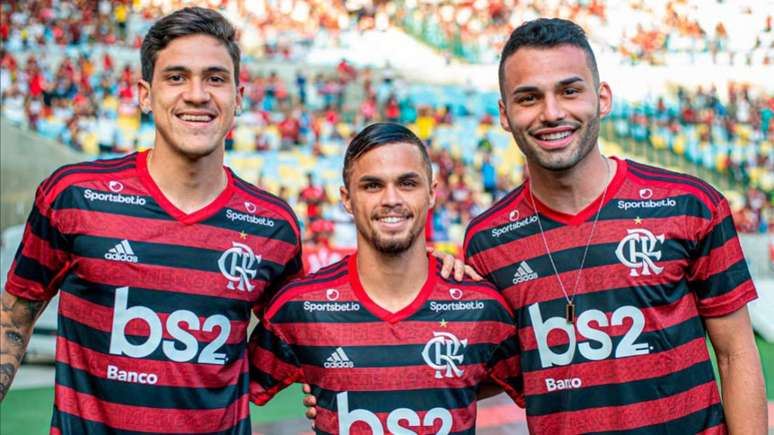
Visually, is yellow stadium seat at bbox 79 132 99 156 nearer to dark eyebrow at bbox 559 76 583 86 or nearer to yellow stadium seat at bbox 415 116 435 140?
yellow stadium seat at bbox 415 116 435 140

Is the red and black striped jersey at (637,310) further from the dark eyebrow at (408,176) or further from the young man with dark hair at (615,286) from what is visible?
the dark eyebrow at (408,176)

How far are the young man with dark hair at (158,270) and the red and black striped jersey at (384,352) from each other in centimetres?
14

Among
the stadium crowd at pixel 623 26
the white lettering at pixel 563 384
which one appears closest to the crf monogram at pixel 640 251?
the white lettering at pixel 563 384

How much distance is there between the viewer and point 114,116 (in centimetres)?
1786

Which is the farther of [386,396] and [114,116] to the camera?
[114,116]

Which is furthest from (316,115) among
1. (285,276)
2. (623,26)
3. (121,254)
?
(121,254)

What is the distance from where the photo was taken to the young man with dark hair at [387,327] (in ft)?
9.01

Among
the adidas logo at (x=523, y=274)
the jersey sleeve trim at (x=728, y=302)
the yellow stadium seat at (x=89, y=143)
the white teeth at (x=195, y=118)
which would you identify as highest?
the yellow stadium seat at (x=89, y=143)

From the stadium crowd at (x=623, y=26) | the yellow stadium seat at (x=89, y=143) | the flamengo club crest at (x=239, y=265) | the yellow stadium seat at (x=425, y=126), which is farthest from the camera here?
the stadium crowd at (x=623, y=26)

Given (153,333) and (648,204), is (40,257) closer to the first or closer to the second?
(153,333)

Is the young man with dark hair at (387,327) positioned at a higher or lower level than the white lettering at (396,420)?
higher

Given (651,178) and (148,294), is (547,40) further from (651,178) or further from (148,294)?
(148,294)

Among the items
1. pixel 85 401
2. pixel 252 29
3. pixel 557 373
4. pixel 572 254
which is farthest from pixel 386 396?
pixel 252 29

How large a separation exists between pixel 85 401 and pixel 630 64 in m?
23.7
